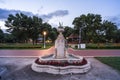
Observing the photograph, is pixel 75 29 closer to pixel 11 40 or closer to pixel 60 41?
pixel 11 40

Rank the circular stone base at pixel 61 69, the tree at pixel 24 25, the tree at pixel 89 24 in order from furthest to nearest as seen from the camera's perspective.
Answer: the tree at pixel 24 25 < the tree at pixel 89 24 < the circular stone base at pixel 61 69

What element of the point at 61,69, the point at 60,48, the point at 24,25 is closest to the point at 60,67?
the point at 61,69

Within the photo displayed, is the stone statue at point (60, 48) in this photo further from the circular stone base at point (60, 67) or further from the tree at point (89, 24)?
the tree at point (89, 24)

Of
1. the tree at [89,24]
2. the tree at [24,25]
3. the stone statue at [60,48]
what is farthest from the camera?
the tree at [24,25]

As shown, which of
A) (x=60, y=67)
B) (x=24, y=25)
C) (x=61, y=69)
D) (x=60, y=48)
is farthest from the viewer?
(x=24, y=25)

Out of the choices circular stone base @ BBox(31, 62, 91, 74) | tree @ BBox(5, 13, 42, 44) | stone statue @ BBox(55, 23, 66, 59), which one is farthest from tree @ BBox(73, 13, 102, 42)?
circular stone base @ BBox(31, 62, 91, 74)

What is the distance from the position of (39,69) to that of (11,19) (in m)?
43.3

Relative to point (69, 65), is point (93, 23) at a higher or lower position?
higher

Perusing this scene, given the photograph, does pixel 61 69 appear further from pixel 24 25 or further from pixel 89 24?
pixel 24 25

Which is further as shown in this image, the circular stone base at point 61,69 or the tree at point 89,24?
the tree at point 89,24

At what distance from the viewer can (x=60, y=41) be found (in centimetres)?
1134

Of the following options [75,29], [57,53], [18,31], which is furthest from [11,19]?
[57,53]

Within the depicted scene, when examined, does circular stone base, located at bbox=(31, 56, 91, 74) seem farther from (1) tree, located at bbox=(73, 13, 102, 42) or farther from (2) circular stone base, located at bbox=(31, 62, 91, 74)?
(1) tree, located at bbox=(73, 13, 102, 42)

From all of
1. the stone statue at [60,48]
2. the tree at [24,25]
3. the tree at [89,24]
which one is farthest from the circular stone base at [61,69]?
the tree at [24,25]
